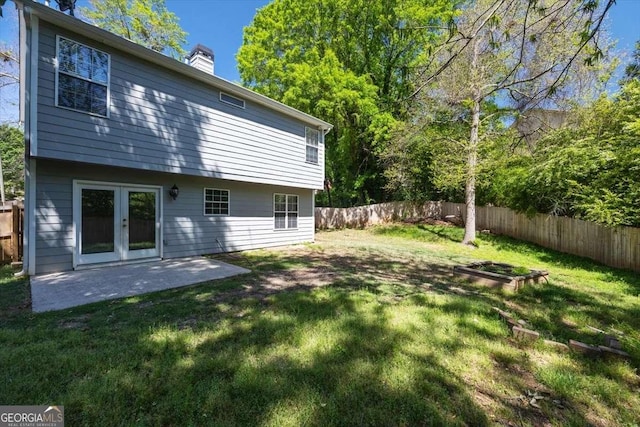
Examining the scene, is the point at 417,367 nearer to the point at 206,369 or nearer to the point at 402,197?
the point at 206,369

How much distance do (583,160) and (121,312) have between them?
1188 cm

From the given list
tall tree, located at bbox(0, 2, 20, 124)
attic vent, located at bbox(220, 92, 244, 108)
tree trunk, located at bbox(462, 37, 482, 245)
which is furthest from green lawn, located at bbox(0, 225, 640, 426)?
tall tree, located at bbox(0, 2, 20, 124)

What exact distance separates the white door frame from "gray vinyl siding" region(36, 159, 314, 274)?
0.08 metres

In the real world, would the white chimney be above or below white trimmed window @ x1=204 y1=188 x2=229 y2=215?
above

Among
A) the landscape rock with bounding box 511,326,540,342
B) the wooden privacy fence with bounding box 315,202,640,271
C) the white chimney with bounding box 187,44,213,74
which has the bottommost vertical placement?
the landscape rock with bounding box 511,326,540,342

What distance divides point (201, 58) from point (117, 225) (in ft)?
17.9

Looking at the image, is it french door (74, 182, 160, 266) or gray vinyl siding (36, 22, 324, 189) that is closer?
gray vinyl siding (36, 22, 324, 189)

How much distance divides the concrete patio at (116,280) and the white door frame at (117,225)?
286 mm

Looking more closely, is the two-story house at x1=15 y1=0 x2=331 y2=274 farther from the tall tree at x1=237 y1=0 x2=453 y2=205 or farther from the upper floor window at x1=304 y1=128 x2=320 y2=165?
the tall tree at x1=237 y1=0 x2=453 y2=205

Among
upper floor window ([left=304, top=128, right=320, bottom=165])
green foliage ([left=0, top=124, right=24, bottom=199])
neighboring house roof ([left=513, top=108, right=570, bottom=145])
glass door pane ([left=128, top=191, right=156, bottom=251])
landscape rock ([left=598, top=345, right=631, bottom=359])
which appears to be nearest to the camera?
landscape rock ([left=598, top=345, right=631, bottom=359])

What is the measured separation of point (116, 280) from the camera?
564 centimetres

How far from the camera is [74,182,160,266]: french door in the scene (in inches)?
254

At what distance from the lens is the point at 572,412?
2.15 metres

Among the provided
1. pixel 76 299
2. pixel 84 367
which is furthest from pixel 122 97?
pixel 84 367
